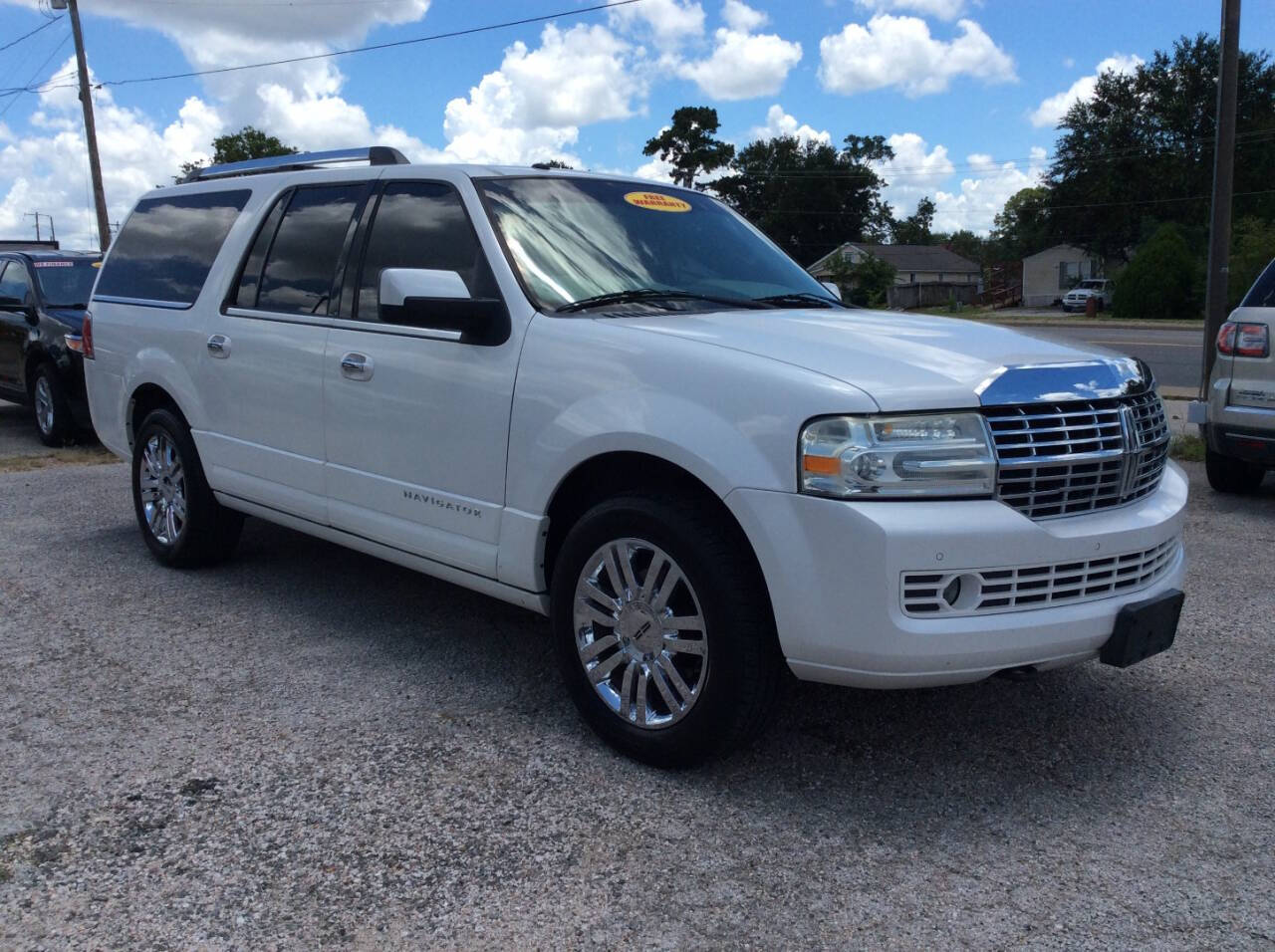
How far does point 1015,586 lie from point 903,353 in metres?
0.75

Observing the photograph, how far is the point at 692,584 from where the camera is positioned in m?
3.36

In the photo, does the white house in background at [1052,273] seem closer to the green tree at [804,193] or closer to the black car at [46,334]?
the green tree at [804,193]

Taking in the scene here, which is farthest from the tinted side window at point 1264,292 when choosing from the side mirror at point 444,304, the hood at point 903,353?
the side mirror at point 444,304

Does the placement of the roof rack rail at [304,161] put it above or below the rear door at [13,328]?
above

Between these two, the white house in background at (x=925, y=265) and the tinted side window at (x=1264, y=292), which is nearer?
the tinted side window at (x=1264, y=292)

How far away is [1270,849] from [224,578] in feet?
15.2

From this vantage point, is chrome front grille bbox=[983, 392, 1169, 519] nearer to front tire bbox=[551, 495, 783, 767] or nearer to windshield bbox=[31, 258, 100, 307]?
front tire bbox=[551, 495, 783, 767]

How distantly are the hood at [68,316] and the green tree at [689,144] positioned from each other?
6912 cm

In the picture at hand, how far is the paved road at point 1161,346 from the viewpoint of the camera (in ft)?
59.4

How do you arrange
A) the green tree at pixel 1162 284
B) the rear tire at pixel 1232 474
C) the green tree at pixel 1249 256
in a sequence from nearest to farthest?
the rear tire at pixel 1232 474, the green tree at pixel 1249 256, the green tree at pixel 1162 284

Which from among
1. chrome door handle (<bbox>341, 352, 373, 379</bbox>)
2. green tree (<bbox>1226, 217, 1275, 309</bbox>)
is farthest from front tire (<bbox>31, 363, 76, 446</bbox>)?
green tree (<bbox>1226, 217, 1275, 309</bbox>)

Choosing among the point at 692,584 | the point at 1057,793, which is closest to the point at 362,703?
the point at 692,584

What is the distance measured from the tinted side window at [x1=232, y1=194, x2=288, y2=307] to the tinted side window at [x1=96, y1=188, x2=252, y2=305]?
0.92 feet

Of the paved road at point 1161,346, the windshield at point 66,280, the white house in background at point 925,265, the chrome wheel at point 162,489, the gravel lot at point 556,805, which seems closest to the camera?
the gravel lot at point 556,805
